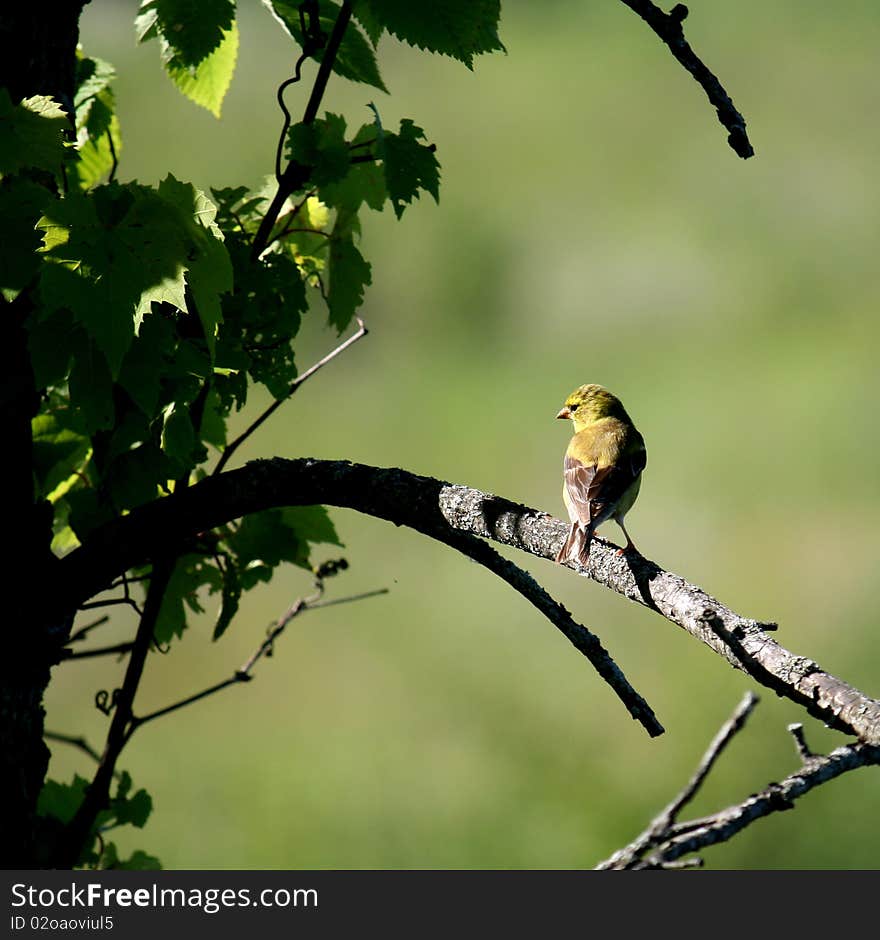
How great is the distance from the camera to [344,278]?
2262mm

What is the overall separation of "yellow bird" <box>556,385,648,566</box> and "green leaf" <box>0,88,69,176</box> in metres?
1.69

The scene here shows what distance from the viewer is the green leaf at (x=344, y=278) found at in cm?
225

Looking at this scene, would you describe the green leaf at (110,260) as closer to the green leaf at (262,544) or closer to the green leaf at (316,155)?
the green leaf at (316,155)

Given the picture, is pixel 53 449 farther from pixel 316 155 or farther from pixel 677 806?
pixel 677 806

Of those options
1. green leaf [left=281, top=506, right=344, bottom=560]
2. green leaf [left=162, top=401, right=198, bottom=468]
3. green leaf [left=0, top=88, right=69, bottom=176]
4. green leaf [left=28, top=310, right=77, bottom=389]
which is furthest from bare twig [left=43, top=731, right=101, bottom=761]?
green leaf [left=0, top=88, right=69, bottom=176]

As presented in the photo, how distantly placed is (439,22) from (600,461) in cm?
180

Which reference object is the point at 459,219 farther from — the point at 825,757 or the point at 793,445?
the point at 825,757

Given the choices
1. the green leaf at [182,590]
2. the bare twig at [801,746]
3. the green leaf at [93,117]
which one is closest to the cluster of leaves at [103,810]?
the green leaf at [182,590]

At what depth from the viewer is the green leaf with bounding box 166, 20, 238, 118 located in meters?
2.42

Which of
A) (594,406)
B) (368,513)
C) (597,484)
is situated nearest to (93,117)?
(368,513)

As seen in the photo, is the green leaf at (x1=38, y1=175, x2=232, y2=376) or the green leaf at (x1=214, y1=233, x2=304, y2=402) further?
the green leaf at (x1=214, y1=233, x2=304, y2=402)

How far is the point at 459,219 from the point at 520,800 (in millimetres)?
7521

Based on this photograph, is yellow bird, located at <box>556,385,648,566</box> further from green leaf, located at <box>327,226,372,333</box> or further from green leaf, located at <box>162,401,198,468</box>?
green leaf, located at <box>162,401,198,468</box>

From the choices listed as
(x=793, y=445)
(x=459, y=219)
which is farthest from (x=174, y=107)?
(x=793, y=445)
